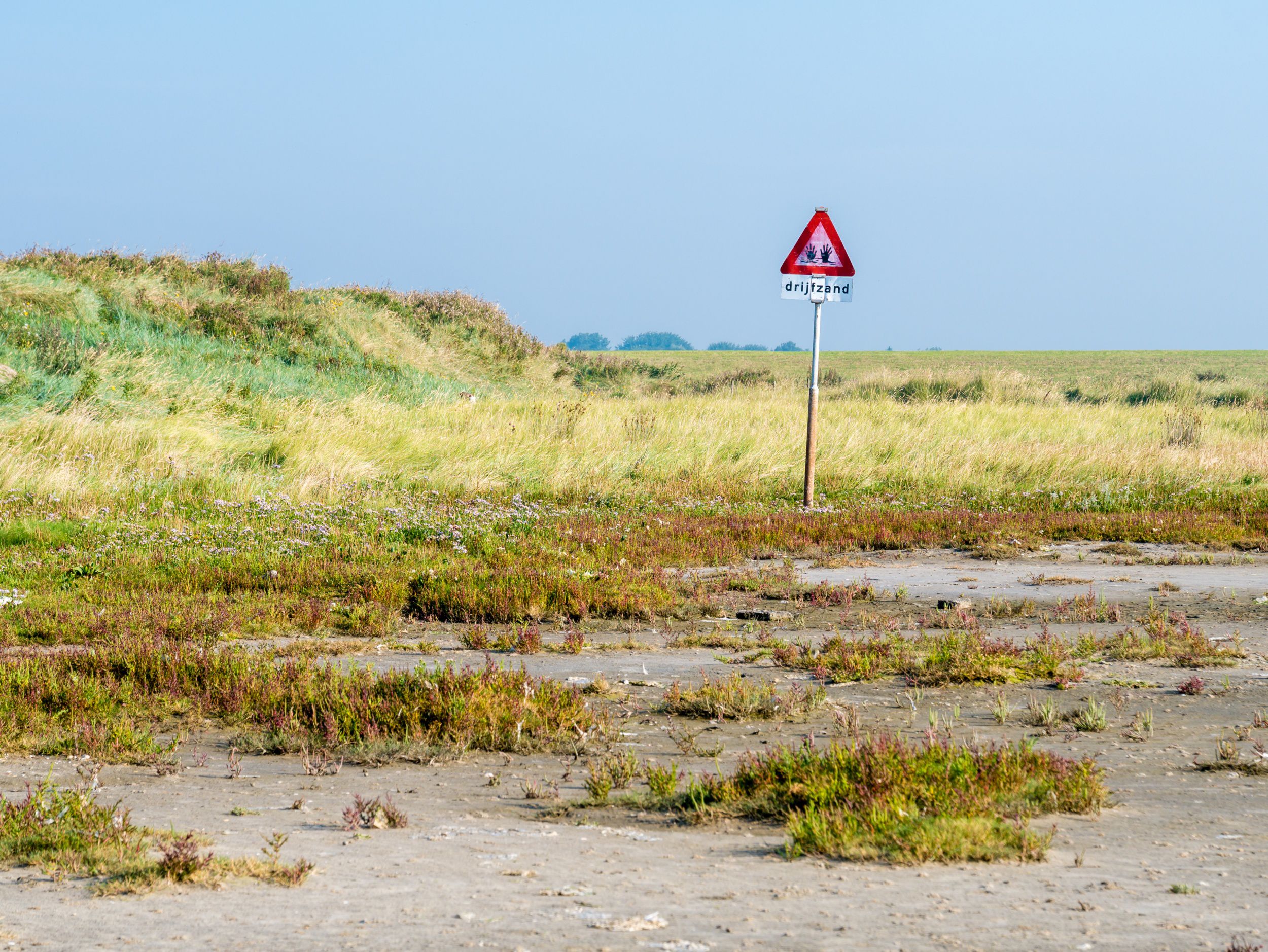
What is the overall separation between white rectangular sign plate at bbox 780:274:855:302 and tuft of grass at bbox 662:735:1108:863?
10568 millimetres

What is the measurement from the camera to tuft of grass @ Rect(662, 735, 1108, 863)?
4.31 m

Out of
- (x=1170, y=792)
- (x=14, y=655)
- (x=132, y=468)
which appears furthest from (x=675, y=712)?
(x=132, y=468)

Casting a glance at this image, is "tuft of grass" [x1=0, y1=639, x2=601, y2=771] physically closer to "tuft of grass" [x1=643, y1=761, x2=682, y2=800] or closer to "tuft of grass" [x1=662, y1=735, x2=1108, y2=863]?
"tuft of grass" [x1=643, y1=761, x2=682, y2=800]

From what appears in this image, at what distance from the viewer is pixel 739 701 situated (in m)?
6.66

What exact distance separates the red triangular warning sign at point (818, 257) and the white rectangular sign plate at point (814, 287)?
0.06 meters

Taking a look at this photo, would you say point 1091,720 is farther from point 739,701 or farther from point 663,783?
point 663,783

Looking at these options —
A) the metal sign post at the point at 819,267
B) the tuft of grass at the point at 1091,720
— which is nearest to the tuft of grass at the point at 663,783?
the tuft of grass at the point at 1091,720

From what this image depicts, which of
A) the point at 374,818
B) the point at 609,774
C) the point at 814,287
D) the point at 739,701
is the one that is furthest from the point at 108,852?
the point at 814,287

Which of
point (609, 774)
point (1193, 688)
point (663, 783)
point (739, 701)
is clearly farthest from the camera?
point (1193, 688)

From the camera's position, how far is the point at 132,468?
16.5 m

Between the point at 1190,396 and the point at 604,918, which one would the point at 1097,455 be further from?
the point at 1190,396

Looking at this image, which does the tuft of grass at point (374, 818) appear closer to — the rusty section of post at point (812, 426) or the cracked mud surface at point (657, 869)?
the cracked mud surface at point (657, 869)

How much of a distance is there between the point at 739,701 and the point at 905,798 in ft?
6.49

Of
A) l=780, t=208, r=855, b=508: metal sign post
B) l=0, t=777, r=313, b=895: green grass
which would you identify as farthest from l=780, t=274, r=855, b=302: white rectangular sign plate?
l=0, t=777, r=313, b=895: green grass
